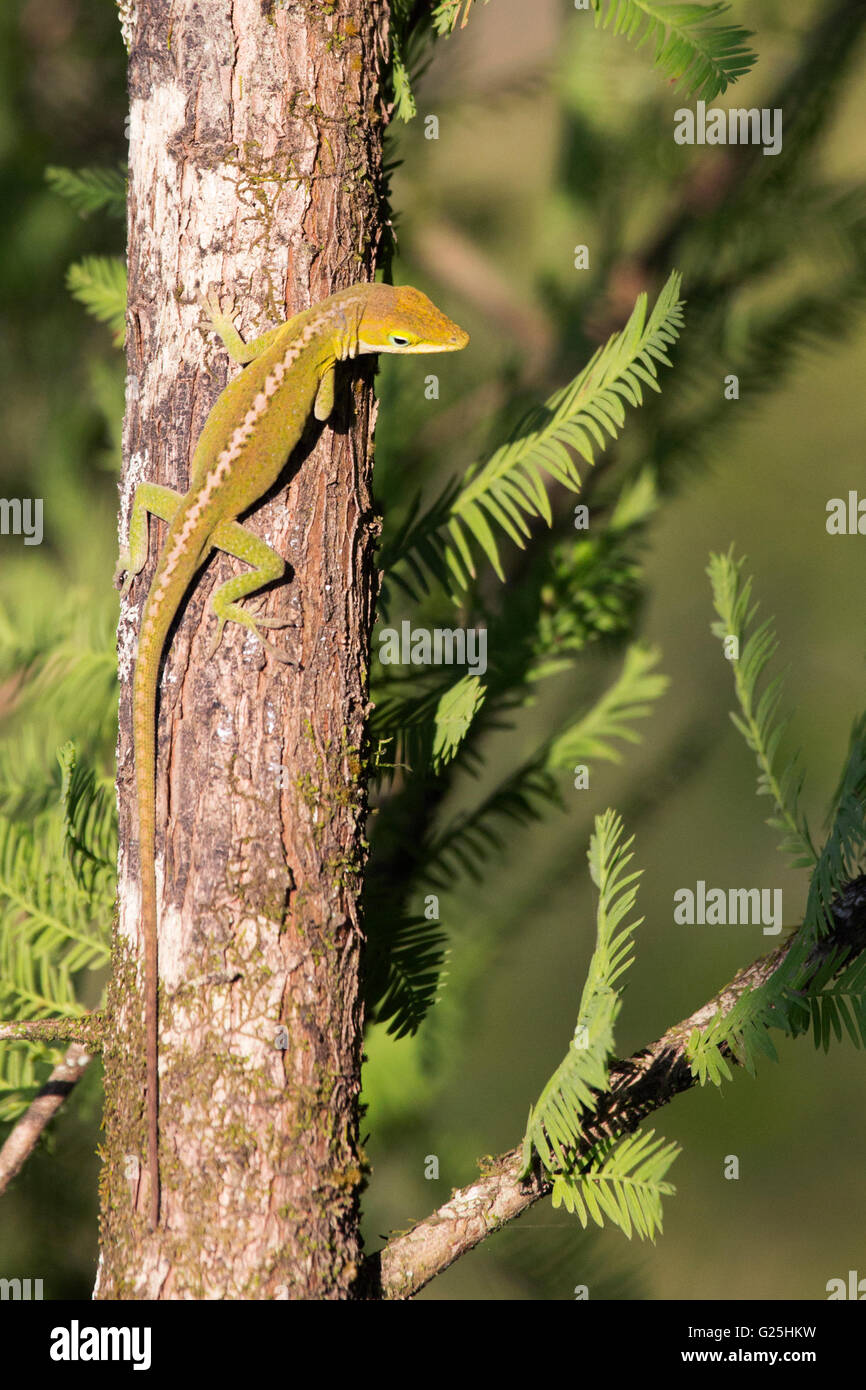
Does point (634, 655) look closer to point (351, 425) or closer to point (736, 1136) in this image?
point (351, 425)

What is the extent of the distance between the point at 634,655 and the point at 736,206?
650mm

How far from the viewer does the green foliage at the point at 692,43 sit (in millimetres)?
886

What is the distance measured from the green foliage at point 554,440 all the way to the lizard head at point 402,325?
140mm

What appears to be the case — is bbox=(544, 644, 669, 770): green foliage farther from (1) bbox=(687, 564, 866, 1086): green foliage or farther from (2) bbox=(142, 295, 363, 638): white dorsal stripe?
(2) bbox=(142, 295, 363, 638): white dorsal stripe

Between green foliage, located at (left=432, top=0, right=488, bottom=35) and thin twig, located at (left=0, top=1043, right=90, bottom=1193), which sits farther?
thin twig, located at (left=0, top=1043, right=90, bottom=1193)

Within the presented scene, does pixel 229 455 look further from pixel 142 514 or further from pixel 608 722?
pixel 608 722

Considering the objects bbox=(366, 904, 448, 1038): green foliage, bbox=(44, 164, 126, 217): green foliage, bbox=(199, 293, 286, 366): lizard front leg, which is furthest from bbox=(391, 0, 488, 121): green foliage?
bbox=(366, 904, 448, 1038): green foliage

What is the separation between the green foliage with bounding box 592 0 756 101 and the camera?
886mm

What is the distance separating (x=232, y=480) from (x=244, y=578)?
0.35 ft

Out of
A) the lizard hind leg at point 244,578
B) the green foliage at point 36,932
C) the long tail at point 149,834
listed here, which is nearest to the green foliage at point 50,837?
the green foliage at point 36,932

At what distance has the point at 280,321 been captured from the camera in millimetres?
933

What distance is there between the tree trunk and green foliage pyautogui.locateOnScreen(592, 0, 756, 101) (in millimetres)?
248

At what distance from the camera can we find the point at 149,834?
882 millimetres

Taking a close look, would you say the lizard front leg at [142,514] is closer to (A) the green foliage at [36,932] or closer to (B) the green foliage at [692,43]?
(A) the green foliage at [36,932]
